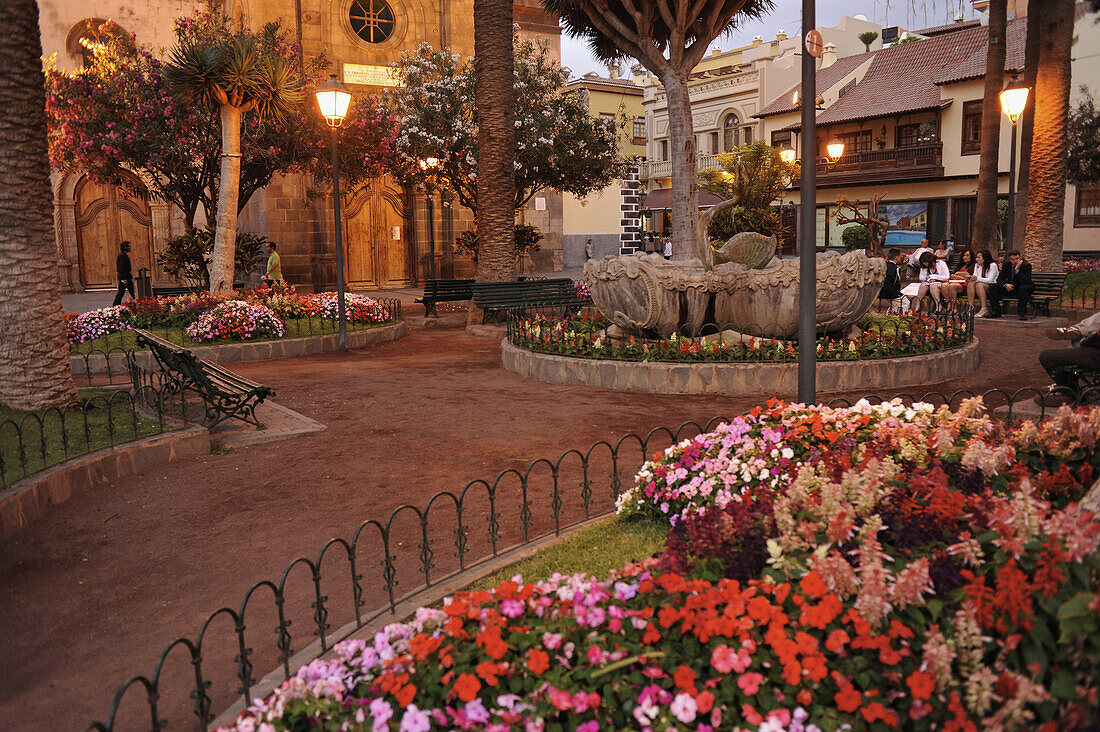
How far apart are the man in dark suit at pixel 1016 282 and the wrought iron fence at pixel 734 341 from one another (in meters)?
3.99

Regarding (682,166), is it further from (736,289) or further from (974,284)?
(736,289)

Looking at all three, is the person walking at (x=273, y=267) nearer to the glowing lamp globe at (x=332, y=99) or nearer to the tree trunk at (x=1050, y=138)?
the glowing lamp globe at (x=332, y=99)

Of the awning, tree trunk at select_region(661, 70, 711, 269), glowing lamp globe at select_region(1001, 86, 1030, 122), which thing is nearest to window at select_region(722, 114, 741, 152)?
the awning

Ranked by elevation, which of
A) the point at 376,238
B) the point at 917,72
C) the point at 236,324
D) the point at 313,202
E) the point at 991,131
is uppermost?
the point at 917,72

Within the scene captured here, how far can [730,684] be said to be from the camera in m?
2.59

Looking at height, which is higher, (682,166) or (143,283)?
(682,166)

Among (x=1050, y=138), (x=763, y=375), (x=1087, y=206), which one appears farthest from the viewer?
(x=1087, y=206)

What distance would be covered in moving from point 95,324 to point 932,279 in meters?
14.6

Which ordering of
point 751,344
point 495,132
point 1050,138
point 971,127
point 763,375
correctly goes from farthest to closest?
point 971,127 → point 1050,138 → point 495,132 → point 751,344 → point 763,375

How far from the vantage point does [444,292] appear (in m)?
18.8

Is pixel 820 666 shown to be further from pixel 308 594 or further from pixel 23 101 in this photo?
pixel 23 101

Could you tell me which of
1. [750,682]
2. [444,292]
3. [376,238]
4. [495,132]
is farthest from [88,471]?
[376,238]

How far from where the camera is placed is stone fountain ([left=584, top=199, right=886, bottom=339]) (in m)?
10.1

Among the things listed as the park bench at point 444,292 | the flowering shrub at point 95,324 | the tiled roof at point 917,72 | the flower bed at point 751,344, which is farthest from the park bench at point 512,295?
the tiled roof at point 917,72
